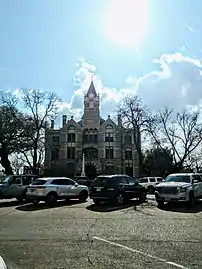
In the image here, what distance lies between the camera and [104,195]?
64.4 ft

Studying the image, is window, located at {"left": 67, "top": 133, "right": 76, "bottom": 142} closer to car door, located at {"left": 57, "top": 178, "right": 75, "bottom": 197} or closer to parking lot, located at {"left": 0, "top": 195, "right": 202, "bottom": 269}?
car door, located at {"left": 57, "top": 178, "right": 75, "bottom": 197}

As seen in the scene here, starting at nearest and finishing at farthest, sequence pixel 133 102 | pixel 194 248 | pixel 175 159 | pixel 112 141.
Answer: pixel 194 248, pixel 133 102, pixel 175 159, pixel 112 141

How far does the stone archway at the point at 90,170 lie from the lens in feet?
230

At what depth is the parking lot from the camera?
725 cm

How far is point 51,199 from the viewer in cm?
2047

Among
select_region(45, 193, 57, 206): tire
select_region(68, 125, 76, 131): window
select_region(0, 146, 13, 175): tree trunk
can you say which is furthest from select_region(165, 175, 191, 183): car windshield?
select_region(68, 125, 76, 131): window

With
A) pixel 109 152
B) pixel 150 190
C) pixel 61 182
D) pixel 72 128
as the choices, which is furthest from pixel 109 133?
pixel 61 182

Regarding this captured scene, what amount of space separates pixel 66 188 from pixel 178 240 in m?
12.4

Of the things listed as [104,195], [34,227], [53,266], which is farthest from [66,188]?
[53,266]

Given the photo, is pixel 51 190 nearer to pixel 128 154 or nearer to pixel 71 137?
pixel 128 154

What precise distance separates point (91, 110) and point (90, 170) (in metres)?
14.4

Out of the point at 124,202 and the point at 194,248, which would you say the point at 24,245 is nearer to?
the point at 194,248

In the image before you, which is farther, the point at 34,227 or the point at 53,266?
the point at 34,227

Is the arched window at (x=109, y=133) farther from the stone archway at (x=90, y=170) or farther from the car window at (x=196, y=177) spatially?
the car window at (x=196, y=177)
